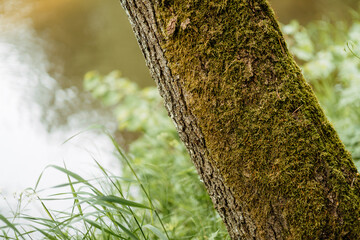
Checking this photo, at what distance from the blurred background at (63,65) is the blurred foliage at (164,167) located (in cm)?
67

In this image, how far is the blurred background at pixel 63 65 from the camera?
455 centimetres

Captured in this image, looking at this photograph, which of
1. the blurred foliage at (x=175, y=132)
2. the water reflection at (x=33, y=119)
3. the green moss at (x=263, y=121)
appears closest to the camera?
the green moss at (x=263, y=121)

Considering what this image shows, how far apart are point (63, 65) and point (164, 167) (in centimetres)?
481

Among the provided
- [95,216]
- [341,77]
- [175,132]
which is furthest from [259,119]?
[341,77]

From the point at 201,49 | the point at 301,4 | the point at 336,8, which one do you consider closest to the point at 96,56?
the point at 301,4

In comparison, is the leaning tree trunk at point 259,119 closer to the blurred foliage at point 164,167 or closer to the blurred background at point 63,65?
the blurred foliage at point 164,167

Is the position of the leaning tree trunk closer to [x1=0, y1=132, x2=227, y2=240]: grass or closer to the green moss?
the green moss

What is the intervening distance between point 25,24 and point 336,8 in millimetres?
6880

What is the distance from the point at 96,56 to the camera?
699 cm

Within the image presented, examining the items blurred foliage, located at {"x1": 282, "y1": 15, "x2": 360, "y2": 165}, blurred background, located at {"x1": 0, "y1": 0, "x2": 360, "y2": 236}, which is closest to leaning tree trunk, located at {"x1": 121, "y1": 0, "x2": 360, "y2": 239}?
blurred foliage, located at {"x1": 282, "y1": 15, "x2": 360, "y2": 165}

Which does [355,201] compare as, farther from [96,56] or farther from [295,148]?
[96,56]

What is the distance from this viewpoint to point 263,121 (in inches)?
47.5

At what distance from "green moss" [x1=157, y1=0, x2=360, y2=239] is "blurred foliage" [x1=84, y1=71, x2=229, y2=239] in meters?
0.54

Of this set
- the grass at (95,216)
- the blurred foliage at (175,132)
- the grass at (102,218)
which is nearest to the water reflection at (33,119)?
the blurred foliage at (175,132)
